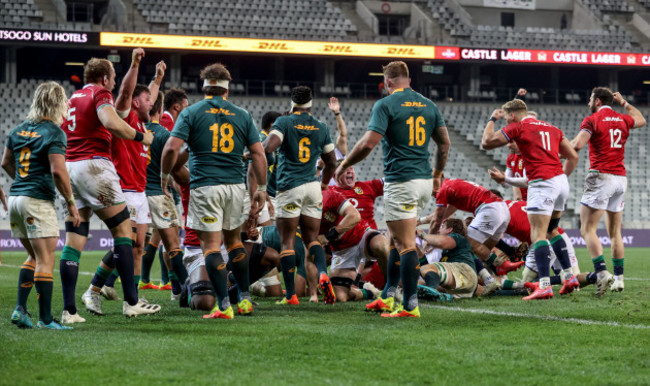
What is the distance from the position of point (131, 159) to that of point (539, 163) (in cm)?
455

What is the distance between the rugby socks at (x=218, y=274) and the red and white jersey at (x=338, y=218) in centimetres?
236

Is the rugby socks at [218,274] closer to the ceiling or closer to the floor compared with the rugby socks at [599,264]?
closer to the ceiling

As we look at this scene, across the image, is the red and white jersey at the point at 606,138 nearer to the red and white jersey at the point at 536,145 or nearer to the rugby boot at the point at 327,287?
the red and white jersey at the point at 536,145

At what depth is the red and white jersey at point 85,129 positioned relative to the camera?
7371mm

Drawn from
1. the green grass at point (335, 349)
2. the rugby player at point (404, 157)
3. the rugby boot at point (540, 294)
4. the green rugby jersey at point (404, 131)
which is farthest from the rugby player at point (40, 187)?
the rugby boot at point (540, 294)

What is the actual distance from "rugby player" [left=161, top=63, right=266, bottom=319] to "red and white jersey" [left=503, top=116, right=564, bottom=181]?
3437 mm

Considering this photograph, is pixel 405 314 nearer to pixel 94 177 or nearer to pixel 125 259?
pixel 125 259

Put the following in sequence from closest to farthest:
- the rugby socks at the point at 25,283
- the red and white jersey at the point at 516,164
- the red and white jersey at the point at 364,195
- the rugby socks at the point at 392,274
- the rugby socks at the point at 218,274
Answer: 1. the rugby socks at the point at 25,283
2. the rugby socks at the point at 218,274
3. the rugby socks at the point at 392,274
4. the red and white jersey at the point at 364,195
5. the red and white jersey at the point at 516,164

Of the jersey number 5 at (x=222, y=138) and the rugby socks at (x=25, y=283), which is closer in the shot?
the rugby socks at (x=25, y=283)

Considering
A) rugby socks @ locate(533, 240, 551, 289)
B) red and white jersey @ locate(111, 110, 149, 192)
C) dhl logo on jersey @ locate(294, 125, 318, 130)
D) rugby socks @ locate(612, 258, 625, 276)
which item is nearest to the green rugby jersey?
dhl logo on jersey @ locate(294, 125, 318, 130)

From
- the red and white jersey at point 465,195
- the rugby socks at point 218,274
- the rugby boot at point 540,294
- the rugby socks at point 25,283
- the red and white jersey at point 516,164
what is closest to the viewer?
the rugby socks at point 25,283

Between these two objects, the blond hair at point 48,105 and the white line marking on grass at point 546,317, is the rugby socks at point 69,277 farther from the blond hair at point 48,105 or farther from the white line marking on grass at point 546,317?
the white line marking on grass at point 546,317

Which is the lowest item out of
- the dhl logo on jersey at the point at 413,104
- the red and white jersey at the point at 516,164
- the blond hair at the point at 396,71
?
the red and white jersey at the point at 516,164

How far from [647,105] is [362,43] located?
15.0 m
